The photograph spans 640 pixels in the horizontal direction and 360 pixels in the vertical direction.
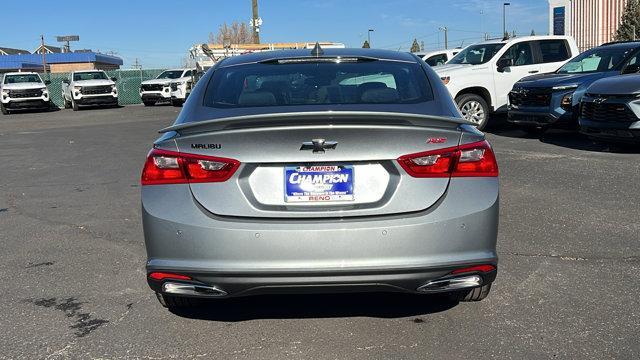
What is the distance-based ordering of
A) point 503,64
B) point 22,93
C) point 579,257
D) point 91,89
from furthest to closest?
point 22,93 < point 91,89 < point 503,64 < point 579,257

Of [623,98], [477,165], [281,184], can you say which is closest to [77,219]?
[281,184]

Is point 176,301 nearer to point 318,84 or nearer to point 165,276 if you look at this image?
point 165,276

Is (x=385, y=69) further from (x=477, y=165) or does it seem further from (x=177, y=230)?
(x=177, y=230)

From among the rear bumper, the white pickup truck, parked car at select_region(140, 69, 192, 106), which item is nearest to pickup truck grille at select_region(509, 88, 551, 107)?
the rear bumper


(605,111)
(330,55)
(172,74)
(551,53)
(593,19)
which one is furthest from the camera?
(593,19)

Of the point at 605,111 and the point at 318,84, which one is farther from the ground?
the point at 318,84

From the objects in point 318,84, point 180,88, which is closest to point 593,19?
point 180,88

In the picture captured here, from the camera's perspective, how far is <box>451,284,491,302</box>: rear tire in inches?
→ 156

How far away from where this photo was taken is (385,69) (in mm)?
4250

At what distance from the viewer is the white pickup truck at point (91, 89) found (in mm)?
29484

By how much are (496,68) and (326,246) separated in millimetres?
11577

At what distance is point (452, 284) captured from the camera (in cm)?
335

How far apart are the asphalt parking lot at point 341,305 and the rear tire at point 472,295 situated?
0.07m

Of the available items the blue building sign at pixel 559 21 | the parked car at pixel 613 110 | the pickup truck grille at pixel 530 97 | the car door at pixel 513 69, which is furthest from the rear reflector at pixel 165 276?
the blue building sign at pixel 559 21
